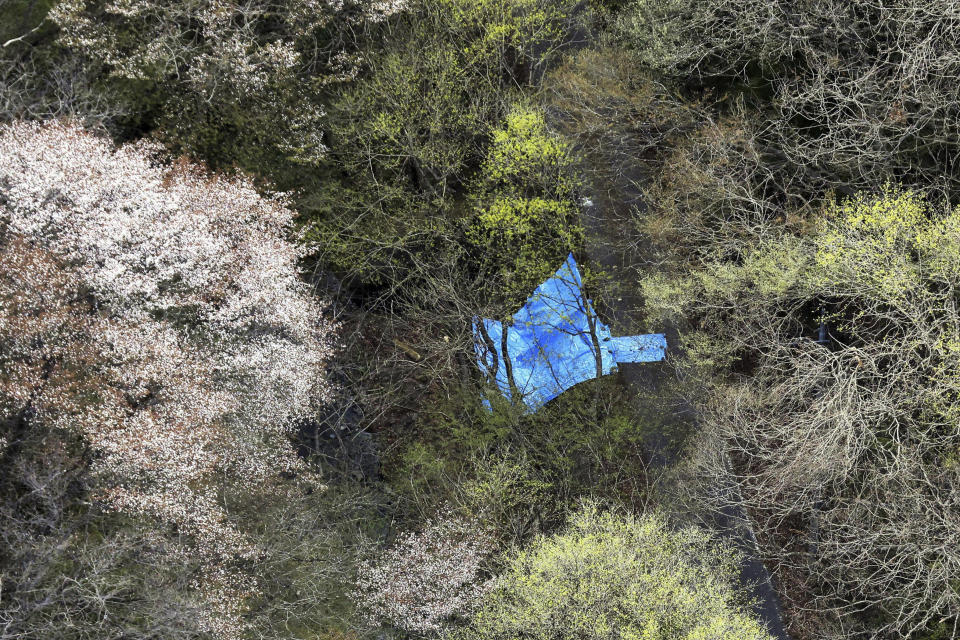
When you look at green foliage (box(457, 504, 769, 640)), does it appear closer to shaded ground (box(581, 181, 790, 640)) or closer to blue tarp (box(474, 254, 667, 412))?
shaded ground (box(581, 181, 790, 640))

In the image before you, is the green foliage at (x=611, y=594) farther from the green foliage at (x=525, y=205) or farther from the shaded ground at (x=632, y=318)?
the green foliage at (x=525, y=205)

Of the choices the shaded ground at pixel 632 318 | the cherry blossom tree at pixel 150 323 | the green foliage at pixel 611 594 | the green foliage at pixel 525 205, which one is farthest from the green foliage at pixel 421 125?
the green foliage at pixel 611 594

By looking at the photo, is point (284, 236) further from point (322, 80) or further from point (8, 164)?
point (8, 164)

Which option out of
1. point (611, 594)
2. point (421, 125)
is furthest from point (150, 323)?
point (611, 594)

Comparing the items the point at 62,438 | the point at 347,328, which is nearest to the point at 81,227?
the point at 62,438

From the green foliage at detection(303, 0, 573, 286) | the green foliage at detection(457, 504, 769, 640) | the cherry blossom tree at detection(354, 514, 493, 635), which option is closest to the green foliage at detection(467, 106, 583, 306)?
the green foliage at detection(303, 0, 573, 286)
